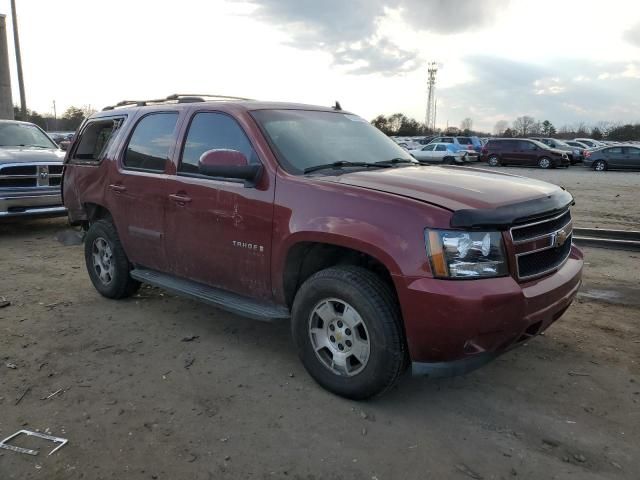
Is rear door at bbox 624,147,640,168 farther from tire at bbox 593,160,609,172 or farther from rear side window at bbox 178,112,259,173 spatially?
rear side window at bbox 178,112,259,173

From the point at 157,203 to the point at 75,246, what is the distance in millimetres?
4387

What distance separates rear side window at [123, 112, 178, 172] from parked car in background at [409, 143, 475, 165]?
26.7m

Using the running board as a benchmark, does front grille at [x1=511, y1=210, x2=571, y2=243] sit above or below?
above

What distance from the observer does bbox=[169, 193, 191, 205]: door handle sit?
4.29 meters

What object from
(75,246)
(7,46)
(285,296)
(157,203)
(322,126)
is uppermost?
(7,46)

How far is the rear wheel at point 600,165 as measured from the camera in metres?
27.8

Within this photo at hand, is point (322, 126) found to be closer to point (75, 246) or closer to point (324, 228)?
point (324, 228)

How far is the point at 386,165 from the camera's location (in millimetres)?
4207

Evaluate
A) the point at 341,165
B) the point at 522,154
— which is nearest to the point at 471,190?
the point at 341,165

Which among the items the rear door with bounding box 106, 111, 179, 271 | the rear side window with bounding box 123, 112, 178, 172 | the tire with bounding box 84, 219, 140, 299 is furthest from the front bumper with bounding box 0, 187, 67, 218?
the rear side window with bounding box 123, 112, 178, 172

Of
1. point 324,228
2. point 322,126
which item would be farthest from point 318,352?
point 322,126

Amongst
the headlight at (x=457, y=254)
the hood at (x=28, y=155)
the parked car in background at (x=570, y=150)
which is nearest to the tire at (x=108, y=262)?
the headlight at (x=457, y=254)

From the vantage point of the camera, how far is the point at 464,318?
9.40 feet

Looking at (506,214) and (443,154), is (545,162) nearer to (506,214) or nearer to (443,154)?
(443,154)
